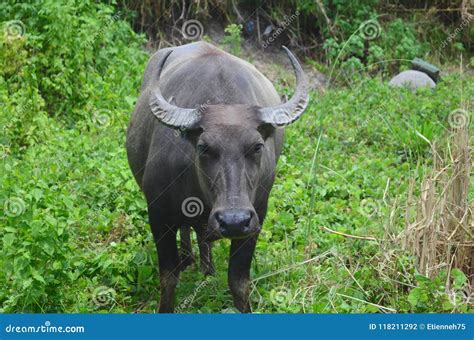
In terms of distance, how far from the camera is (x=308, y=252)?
6477 mm

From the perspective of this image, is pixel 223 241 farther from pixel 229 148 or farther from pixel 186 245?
pixel 229 148

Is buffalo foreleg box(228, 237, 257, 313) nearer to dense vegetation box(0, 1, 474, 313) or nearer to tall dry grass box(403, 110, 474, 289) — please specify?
dense vegetation box(0, 1, 474, 313)

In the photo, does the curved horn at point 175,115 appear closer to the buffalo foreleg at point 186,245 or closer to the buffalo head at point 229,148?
the buffalo head at point 229,148

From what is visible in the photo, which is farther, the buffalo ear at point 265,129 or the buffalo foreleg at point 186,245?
the buffalo foreleg at point 186,245

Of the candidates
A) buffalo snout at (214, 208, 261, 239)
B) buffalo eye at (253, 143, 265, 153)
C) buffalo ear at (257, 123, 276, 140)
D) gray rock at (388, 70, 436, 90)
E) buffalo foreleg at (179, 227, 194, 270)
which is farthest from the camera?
gray rock at (388, 70, 436, 90)

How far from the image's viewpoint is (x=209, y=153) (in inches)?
206

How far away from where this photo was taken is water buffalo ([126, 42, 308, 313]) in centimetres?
516

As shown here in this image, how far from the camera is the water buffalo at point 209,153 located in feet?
16.9

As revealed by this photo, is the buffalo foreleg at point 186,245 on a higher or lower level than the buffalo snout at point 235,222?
lower

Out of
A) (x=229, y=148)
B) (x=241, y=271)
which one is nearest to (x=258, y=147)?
(x=229, y=148)

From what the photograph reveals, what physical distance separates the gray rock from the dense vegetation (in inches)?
14.5

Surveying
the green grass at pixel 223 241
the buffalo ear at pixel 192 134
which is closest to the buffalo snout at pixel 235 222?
the buffalo ear at pixel 192 134

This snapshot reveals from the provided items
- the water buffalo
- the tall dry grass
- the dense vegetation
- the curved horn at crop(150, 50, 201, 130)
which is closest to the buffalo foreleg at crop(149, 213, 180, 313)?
the water buffalo

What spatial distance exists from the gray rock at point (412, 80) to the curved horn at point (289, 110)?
5.83m
